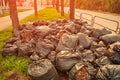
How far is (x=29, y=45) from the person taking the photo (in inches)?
209

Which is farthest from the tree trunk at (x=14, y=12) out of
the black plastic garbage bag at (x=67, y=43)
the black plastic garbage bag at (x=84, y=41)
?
the black plastic garbage bag at (x=84, y=41)

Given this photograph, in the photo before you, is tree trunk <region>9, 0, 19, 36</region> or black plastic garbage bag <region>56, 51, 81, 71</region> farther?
tree trunk <region>9, 0, 19, 36</region>

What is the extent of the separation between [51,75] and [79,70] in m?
0.60

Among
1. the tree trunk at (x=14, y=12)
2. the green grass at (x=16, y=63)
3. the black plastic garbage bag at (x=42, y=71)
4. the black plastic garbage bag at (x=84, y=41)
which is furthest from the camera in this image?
the tree trunk at (x=14, y=12)

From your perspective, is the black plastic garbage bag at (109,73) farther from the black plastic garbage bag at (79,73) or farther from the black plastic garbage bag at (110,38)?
the black plastic garbage bag at (110,38)

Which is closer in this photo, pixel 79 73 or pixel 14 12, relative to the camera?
pixel 79 73

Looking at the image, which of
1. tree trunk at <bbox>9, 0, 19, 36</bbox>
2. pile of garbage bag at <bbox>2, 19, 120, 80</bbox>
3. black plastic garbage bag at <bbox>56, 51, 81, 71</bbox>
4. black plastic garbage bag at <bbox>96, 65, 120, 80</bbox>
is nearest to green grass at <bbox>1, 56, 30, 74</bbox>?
pile of garbage bag at <bbox>2, 19, 120, 80</bbox>

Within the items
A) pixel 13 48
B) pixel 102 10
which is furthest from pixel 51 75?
pixel 102 10

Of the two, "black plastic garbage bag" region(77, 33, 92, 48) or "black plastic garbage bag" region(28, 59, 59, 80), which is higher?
"black plastic garbage bag" region(77, 33, 92, 48)

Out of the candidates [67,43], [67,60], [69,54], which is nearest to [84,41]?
[67,43]

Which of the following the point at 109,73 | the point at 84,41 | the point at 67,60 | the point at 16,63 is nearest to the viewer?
the point at 109,73

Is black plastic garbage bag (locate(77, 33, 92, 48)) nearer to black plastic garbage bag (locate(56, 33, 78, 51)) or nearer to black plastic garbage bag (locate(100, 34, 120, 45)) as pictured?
black plastic garbage bag (locate(56, 33, 78, 51))

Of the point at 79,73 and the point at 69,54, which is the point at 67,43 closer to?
the point at 69,54

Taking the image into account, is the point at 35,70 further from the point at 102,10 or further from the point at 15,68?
the point at 102,10
